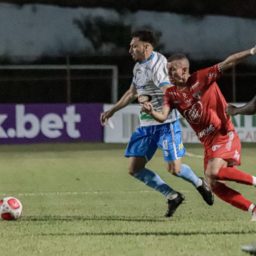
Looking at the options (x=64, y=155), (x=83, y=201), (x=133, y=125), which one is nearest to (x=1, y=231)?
(x=83, y=201)

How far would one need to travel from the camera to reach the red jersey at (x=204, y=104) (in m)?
7.95

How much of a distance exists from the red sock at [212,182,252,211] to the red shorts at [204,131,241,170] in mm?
246

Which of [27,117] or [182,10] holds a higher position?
[182,10]

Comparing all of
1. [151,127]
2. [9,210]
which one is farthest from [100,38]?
[9,210]

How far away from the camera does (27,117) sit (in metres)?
23.4

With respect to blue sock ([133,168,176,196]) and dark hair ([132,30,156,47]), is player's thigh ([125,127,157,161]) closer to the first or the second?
blue sock ([133,168,176,196])

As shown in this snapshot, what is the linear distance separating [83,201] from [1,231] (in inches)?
107

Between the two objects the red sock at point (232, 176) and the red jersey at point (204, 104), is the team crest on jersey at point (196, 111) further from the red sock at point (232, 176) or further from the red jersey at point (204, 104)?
the red sock at point (232, 176)

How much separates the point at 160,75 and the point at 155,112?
1.40 metres

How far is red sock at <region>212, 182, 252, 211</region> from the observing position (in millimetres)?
7812

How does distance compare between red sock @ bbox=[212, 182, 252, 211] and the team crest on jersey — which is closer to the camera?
red sock @ bbox=[212, 182, 252, 211]

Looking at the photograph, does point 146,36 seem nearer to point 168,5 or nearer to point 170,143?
point 170,143

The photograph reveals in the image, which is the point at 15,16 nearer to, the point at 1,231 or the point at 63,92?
the point at 63,92

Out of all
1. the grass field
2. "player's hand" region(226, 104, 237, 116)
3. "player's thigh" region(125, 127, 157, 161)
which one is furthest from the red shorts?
"player's thigh" region(125, 127, 157, 161)
